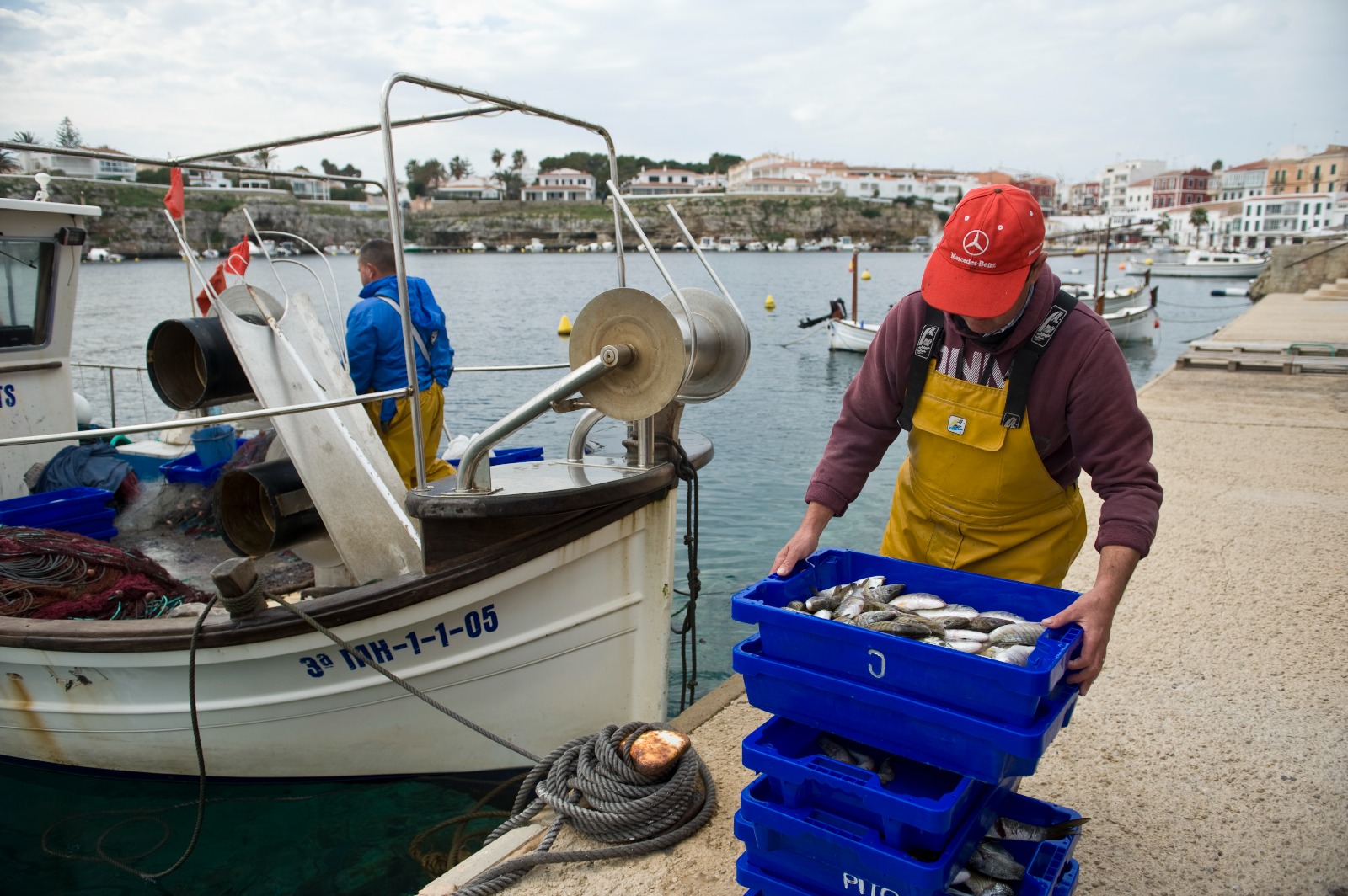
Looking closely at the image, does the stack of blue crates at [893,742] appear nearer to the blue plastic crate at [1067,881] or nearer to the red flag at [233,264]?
the blue plastic crate at [1067,881]

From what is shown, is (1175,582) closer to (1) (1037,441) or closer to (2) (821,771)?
(1) (1037,441)

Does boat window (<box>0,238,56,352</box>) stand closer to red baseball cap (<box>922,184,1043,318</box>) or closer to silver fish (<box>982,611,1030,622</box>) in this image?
red baseball cap (<box>922,184,1043,318</box>)

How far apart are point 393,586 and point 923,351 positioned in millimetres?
2536

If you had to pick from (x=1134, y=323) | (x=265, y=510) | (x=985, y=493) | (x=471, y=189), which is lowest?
→ (x=1134, y=323)

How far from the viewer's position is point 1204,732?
3490 millimetres

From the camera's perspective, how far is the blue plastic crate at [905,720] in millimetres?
1830

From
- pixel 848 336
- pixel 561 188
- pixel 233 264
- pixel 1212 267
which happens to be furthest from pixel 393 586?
pixel 561 188

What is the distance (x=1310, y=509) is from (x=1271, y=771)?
3995mm

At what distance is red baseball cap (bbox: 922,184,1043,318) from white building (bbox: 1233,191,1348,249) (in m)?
119

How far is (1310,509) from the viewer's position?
6309 mm

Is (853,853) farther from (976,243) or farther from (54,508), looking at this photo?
(54,508)

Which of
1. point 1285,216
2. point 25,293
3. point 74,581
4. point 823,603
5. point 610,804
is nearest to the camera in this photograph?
point 823,603

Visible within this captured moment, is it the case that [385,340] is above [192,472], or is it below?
above

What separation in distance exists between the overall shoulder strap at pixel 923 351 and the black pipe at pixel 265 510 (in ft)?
10.7
